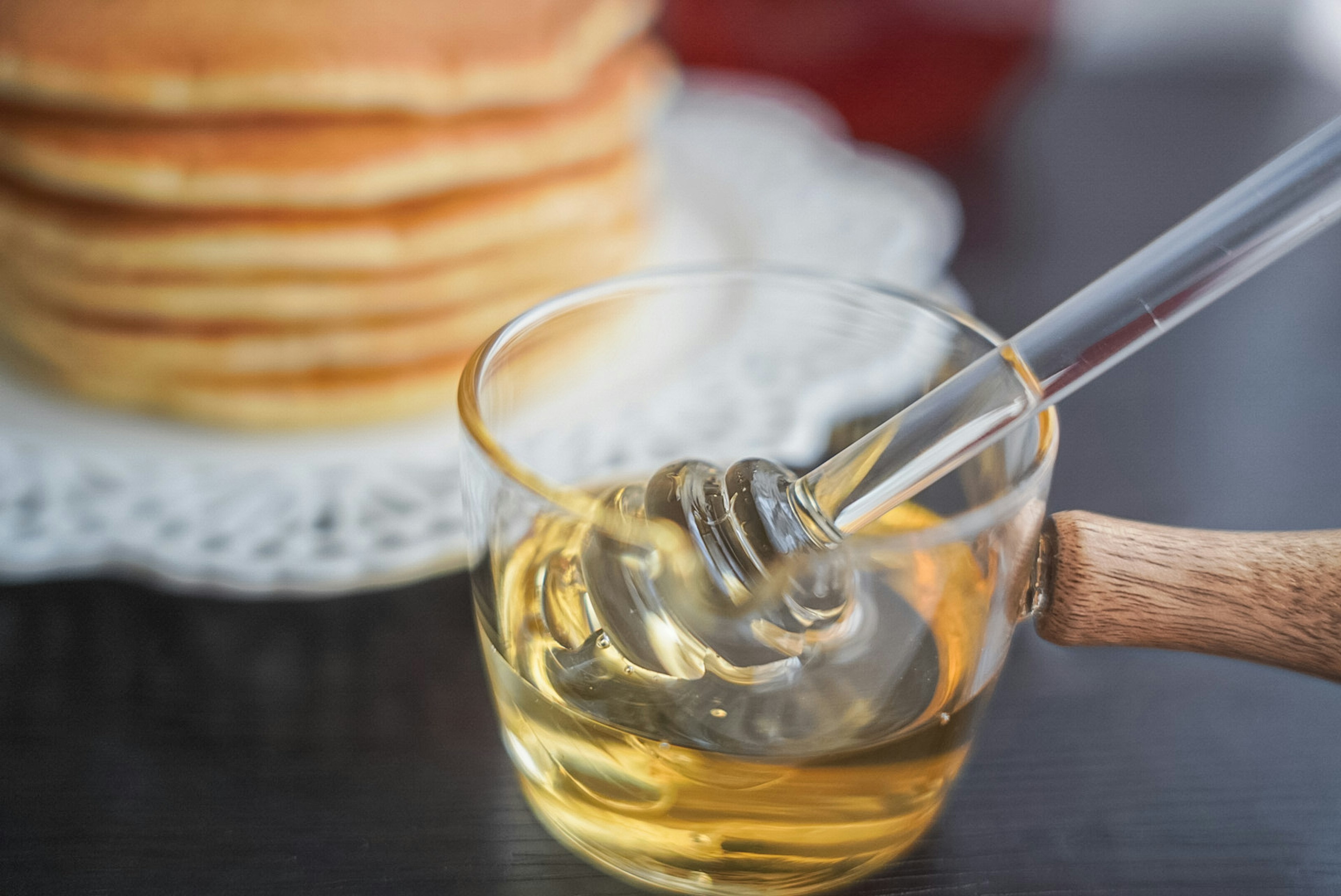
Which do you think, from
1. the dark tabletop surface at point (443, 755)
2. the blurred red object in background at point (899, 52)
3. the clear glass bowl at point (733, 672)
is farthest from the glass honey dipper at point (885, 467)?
the blurred red object in background at point (899, 52)

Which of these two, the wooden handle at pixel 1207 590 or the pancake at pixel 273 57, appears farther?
the pancake at pixel 273 57

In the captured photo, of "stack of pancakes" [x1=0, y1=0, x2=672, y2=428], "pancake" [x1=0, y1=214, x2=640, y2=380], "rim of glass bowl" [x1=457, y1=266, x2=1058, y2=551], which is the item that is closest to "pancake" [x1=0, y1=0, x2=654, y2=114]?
"stack of pancakes" [x1=0, y1=0, x2=672, y2=428]

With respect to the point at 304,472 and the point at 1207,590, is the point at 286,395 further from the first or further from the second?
the point at 1207,590

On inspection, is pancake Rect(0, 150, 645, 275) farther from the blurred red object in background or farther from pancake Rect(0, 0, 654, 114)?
the blurred red object in background

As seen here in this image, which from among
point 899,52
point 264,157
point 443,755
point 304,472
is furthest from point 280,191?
point 899,52

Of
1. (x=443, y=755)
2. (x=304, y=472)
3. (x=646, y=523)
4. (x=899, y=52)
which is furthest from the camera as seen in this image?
(x=899, y=52)

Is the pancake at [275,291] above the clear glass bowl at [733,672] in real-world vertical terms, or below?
below

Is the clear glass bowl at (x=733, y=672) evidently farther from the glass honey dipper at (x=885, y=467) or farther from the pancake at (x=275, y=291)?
the pancake at (x=275, y=291)
